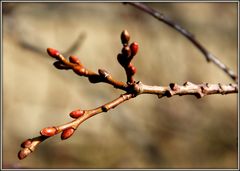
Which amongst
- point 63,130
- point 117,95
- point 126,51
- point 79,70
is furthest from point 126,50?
point 117,95

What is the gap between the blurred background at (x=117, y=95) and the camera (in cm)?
424

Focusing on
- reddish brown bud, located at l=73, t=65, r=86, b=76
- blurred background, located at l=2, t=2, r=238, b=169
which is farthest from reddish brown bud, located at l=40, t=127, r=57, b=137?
blurred background, located at l=2, t=2, r=238, b=169

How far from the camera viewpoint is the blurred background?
4.24 metres

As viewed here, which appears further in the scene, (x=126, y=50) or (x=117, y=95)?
(x=117, y=95)

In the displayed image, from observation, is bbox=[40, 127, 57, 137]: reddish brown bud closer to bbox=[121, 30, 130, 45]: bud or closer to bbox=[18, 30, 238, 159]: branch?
bbox=[18, 30, 238, 159]: branch

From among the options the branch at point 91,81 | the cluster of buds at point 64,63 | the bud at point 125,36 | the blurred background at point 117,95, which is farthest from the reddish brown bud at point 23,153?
the blurred background at point 117,95

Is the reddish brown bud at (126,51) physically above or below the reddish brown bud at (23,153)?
above

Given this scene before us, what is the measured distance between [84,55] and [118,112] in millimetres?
895

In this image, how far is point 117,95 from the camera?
4160mm

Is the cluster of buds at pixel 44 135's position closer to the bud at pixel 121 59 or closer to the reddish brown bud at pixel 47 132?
the reddish brown bud at pixel 47 132

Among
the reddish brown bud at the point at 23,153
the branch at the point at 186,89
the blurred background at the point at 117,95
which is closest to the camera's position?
the reddish brown bud at the point at 23,153

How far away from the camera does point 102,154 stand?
14.4ft

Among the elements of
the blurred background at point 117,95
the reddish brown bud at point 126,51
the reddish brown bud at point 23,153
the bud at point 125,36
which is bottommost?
the reddish brown bud at point 23,153

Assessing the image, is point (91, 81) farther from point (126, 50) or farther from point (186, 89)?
point (186, 89)
